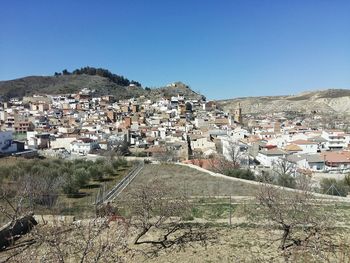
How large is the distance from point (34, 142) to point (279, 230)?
54.6m

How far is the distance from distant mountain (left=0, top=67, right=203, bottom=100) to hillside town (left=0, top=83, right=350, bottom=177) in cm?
2011

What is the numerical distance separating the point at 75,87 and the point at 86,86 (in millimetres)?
4082

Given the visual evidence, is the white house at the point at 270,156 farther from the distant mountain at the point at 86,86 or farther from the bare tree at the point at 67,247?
the distant mountain at the point at 86,86

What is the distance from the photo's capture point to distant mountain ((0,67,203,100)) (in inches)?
4906

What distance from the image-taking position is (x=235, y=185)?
24891 mm

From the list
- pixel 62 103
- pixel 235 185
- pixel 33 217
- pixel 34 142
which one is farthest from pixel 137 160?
pixel 62 103

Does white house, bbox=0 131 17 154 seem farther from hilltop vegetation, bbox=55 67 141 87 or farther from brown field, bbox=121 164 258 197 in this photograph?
hilltop vegetation, bbox=55 67 141 87

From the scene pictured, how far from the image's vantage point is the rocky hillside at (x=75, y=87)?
124 m

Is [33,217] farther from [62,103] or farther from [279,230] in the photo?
[62,103]

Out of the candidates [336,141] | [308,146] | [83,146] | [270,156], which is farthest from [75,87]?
[270,156]

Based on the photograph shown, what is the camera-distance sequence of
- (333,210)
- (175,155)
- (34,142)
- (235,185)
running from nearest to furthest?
(333,210) < (235,185) < (175,155) < (34,142)

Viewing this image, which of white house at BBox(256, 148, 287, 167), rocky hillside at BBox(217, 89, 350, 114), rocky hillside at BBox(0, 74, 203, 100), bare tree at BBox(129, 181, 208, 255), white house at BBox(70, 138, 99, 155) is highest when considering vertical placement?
rocky hillside at BBox(0, 74, 203, 100)

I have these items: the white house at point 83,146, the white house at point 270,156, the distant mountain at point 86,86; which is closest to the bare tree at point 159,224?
the white house at point 270,156

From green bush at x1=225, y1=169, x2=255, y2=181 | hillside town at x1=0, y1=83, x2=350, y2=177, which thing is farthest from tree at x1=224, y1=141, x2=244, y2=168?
green bush at x1=225, y1=169, x2=255, y2=181
